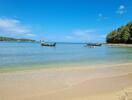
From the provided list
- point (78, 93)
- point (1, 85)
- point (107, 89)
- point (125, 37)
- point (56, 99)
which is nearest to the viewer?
point (56, 99)

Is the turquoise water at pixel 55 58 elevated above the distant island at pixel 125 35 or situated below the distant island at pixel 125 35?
below

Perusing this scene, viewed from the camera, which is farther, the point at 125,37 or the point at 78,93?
the point at 125,37

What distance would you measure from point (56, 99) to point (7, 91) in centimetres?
232

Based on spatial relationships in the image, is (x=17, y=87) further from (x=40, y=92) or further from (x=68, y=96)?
(x=68, y=96)

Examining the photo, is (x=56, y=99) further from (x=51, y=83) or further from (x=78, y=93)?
(x=51, y=83)

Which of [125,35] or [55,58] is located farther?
[125,35]

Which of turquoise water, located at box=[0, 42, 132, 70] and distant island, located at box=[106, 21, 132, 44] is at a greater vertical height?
distant island, located at box=[106, 21, 132, 44]

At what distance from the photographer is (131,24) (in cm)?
8850

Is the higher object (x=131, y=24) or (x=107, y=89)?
(x=131, y=24)

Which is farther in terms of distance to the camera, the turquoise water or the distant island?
the distant island

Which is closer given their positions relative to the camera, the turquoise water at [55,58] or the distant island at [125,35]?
the turquoise water at [55,58]

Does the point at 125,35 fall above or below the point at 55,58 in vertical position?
above

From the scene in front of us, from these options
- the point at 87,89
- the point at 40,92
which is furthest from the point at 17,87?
the point at 87,89

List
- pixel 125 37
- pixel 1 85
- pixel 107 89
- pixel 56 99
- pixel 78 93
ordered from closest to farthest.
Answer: pixel 56 99 < pixel 78 93 < pixel 107 89 < pixel 1 85 < pixel 125 37
